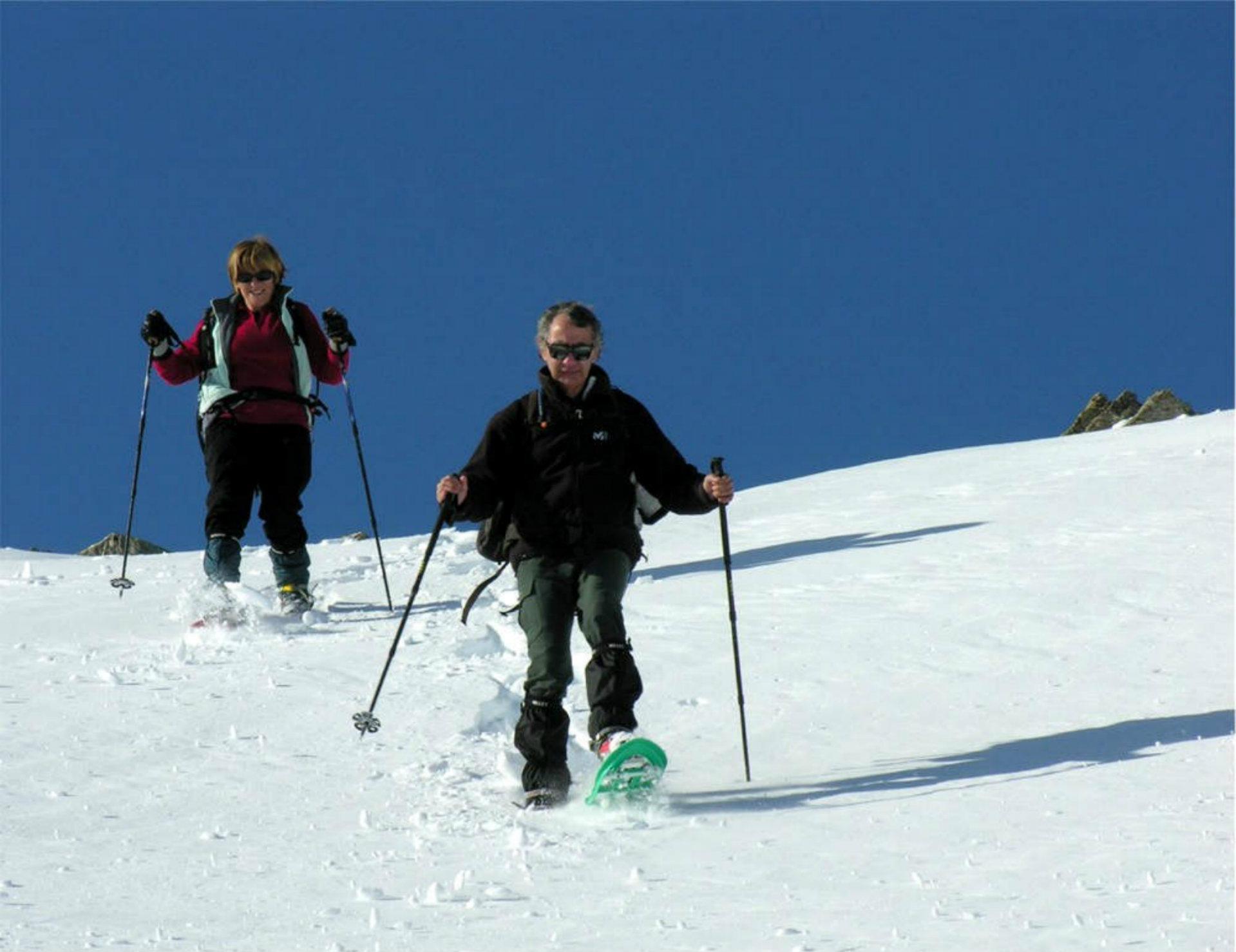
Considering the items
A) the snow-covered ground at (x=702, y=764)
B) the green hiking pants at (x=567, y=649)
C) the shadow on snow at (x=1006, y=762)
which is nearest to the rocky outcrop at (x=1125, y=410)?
the snow-covered ground at (x=702, y=764)

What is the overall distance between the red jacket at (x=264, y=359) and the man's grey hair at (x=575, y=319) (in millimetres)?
3674

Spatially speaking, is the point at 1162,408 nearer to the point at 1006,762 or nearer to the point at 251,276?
the point at 251,276

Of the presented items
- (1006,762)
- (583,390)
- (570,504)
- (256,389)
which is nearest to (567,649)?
(570,504)

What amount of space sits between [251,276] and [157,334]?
2.42ft

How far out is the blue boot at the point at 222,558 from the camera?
9617mm

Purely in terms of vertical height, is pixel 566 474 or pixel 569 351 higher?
pixel 569 351

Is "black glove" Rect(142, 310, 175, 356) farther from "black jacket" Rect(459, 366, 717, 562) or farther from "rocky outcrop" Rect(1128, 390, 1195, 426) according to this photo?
"rocky outcrop" Rect(1128, 390, 1195, 426)

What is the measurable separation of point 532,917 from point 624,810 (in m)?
1.06

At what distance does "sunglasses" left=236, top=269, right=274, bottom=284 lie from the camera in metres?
9.33

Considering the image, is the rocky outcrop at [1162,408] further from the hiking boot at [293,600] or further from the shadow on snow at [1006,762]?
the shadow on snow at [1006,762]

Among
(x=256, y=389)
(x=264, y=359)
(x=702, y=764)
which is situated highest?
(x=264, y=359)

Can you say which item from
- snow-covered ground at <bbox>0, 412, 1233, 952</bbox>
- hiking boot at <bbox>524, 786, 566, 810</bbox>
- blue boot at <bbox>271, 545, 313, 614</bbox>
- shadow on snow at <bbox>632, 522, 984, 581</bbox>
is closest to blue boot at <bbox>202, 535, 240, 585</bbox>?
blue boot at <bbox>271, 545, 313, 614</bbox>

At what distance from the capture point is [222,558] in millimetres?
9617

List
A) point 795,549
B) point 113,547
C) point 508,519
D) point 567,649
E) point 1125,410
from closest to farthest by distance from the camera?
point 567,649, point 508,519, point 795,549, point 113,547, point 1125,410
